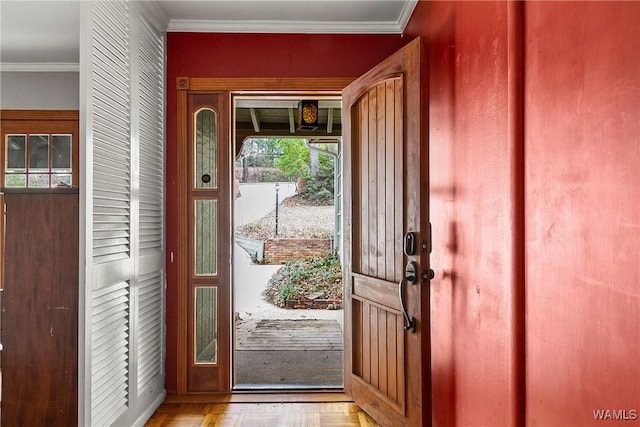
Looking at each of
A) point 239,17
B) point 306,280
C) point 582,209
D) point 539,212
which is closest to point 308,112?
point 239,17

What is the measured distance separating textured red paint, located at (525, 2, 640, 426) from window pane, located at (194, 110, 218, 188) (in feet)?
7.42

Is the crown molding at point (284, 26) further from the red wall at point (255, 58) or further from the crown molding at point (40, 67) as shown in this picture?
the crown molding at point (40, 67)

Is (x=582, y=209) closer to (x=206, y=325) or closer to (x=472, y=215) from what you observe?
(x=472, y=215)

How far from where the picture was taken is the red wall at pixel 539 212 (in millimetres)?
954

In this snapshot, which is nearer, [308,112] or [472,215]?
[472,215]

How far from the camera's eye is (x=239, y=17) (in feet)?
9.88

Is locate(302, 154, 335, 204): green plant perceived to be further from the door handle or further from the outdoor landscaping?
the door handle

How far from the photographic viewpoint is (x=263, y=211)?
870cm

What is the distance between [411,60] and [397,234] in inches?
34.3

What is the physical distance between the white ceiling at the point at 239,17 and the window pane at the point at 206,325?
1882mm

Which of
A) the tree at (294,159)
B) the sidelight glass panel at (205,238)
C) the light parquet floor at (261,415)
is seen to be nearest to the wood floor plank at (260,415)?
the light parquet floor at (261,415)

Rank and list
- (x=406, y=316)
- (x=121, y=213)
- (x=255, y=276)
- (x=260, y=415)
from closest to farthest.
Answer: (x=406, y=316)
(x=121, y=213)
(x=260, y=415)
(x=255, y=276)

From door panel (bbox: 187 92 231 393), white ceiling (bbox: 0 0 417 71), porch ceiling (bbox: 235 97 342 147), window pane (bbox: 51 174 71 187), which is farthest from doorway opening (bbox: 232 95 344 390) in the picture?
window pane (bbox: 51 174 71 187)

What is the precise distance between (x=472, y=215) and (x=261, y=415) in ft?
6.24
